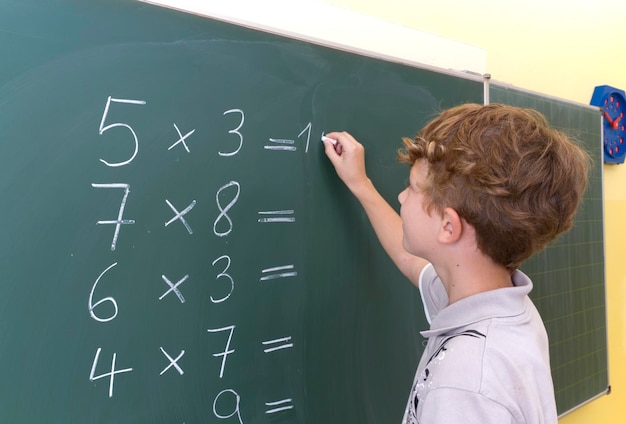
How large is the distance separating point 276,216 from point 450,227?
0.40m

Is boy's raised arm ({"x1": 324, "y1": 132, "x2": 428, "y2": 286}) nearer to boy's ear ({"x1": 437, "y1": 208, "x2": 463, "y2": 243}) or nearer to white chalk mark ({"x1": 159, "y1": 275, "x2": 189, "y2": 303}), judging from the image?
boy's ear ({"x1": 437, "y1": 208, "x2": 463, "y2": 243})

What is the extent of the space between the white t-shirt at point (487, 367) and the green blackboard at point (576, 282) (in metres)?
0.86

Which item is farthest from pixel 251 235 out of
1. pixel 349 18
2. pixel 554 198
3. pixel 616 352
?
pixel 616 352

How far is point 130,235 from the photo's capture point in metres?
0.96

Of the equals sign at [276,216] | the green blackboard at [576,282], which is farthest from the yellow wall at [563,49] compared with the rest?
the equals sign at [276,216]

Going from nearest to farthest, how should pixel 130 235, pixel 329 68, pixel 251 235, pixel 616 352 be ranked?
1. pixel 130 235
2. pixel 251 235
3. pixel 329 68
4. pixel 616 352

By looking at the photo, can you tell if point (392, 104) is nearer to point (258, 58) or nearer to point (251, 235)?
point (258, 58)

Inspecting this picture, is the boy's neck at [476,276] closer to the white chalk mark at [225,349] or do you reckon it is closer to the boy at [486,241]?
the boy at [486,241]

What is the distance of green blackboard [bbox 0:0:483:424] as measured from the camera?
0.87 metres

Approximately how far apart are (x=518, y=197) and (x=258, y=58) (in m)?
0.62

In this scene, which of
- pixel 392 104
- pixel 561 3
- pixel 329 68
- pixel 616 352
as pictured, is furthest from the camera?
pixel 616 352

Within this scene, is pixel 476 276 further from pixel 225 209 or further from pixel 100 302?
pixel 100 302

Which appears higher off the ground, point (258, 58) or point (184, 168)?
point (258, 58)

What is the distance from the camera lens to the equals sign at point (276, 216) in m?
1.15
